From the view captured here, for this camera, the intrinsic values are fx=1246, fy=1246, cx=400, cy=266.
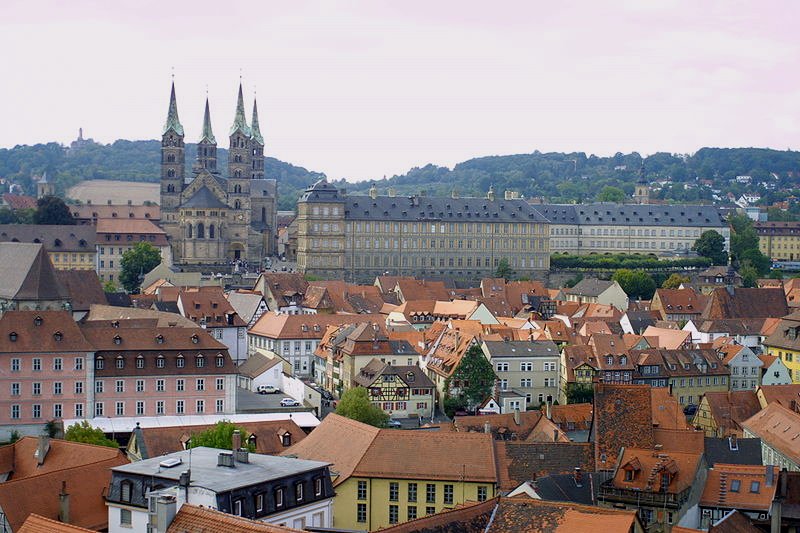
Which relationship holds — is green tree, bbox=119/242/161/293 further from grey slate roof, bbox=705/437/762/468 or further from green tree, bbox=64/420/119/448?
grey slate roof, bbox=705/437/762/468

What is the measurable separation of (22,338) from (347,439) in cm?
2428

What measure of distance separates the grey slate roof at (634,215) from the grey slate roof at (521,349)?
283 ft

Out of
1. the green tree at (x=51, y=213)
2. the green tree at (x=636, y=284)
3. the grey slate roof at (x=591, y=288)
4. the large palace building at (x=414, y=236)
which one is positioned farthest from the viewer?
the green tree at (x=51, y=213)

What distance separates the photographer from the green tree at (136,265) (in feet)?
436

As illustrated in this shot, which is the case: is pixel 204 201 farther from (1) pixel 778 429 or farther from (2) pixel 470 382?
(1) pixel 778 429

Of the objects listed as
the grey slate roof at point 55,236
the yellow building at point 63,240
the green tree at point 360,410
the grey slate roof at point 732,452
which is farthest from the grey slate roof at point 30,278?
the yellow building at point 63,240

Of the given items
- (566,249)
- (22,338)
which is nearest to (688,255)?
(566,249)

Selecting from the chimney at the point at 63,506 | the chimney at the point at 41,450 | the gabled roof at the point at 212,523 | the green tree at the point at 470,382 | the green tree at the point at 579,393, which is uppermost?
the gabled roof at the point at 212,523

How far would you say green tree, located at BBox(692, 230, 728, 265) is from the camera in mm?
157750

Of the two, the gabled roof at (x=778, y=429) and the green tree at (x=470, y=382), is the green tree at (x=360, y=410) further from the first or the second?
the gabled roof at (x=778, y=429)

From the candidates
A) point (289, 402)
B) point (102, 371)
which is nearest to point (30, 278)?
point (102, 371)

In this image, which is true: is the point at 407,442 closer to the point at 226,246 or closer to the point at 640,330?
the point at 640,330

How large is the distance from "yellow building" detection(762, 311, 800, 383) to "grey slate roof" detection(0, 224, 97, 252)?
78688mm

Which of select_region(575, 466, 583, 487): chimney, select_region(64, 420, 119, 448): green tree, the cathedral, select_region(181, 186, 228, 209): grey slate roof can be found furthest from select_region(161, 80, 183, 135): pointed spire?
select_region(575, 466, 583, 487): chimney
